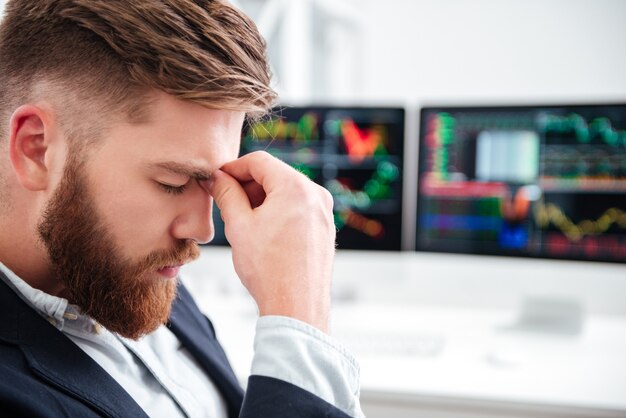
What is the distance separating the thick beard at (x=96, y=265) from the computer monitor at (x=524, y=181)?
1.08m

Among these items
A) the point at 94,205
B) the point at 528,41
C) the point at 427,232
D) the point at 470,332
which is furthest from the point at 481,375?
the point at 528,41

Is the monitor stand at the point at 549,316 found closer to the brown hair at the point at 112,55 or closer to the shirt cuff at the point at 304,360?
the shirt cuff at the point at 304,360

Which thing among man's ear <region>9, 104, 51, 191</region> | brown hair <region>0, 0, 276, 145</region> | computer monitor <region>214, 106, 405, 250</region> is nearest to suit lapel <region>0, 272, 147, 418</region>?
man's ear <region>9, 104, 51, 191</region>

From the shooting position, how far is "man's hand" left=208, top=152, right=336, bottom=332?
0.74 meters

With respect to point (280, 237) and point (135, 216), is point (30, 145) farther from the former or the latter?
point (280, 237)

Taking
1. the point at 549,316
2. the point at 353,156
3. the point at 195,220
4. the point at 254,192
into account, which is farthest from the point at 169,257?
the point at 549,316

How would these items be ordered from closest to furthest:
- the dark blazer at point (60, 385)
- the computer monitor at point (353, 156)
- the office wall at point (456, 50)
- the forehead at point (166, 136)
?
the dark blazer at point (60, 385) → the forehead at point (166, 136) → the computer monitor at point (353, 156) → the office wall at point (456, 50)

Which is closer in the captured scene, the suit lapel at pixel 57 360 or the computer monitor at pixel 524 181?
the suit lapel at pixel 57 360

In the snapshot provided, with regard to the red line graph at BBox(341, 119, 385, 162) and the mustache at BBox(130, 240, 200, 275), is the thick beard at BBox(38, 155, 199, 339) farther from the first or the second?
the red line graph at BBox(341, 119, 385, 162)

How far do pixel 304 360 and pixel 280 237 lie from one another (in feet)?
0.52

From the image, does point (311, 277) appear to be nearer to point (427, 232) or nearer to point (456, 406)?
point (456, 406)

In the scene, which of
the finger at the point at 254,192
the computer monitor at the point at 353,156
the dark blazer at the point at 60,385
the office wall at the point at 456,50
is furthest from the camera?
the office wall at the point at 456,50

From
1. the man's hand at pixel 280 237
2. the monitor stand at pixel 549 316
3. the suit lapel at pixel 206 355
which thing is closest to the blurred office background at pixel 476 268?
the monitor stand at pixel 549 316

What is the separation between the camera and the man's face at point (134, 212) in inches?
30.1
